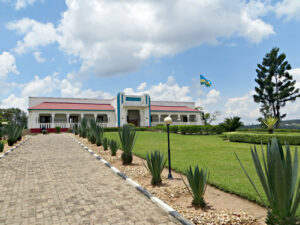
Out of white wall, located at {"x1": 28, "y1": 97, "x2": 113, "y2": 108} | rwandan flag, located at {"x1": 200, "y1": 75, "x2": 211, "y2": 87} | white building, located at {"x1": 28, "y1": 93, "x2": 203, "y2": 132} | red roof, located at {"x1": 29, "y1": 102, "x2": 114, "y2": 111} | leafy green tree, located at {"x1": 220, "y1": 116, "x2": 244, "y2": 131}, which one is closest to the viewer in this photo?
leafy green tree, located at {"x1": 220, "y1": 116, "x2": 244, "y2": 131}

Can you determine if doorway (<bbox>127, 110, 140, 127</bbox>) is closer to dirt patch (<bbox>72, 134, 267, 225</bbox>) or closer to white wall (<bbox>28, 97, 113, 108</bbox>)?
white wall (<bbox>28, 97, 113, 108</bbox>)

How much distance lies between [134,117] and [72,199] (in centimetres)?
3201

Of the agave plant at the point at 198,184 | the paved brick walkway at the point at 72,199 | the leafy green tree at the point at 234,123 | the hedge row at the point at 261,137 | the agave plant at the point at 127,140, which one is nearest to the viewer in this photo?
the paved brick walkway at the point at 72,199

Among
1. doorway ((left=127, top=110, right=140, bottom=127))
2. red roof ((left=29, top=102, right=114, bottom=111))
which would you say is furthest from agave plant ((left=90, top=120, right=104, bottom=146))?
doorway ((left=127, top=110, right=140, bottom=127))

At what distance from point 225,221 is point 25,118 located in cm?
6482

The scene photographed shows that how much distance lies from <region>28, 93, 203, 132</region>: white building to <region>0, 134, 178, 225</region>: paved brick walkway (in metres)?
23.4

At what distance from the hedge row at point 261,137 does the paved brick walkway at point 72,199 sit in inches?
403

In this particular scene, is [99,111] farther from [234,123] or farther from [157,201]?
[157,201]

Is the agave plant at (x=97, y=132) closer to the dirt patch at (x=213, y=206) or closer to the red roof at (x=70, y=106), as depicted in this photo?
the dirt patch at (x=213, y=206)

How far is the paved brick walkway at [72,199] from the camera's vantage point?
3457 mm

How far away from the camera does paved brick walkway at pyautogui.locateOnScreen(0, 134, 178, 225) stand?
346 cm

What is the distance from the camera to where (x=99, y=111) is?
32469mm

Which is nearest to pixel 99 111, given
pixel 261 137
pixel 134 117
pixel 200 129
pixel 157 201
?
pixel 134 117

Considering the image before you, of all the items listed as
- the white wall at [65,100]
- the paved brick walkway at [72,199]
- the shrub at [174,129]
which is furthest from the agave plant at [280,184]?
the white wall at [65,100]
